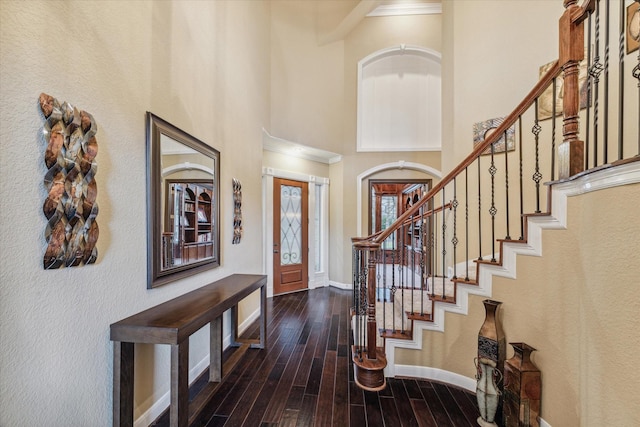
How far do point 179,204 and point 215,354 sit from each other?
1402mm

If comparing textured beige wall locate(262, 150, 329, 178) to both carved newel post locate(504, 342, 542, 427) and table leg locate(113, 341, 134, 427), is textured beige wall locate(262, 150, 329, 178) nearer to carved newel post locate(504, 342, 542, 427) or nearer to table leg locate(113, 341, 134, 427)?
table leg locate(113, 341, 134, 427)

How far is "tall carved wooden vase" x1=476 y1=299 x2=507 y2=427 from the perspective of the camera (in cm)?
185

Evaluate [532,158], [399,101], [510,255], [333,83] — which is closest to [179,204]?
[510,255]

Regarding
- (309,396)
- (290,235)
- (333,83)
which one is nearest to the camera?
(309,396)

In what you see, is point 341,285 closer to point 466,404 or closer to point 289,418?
point 466,404

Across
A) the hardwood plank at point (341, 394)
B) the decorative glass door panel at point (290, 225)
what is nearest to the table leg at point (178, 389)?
the hardwood plank at point (341, 394)

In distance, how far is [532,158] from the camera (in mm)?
2988

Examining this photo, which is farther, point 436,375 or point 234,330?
point 234,330

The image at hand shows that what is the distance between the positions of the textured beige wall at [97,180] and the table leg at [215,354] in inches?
6.1

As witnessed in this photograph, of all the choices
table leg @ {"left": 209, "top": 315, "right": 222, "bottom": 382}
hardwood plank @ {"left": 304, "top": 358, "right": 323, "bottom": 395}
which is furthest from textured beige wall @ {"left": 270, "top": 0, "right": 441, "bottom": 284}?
table leg @ {"left": 209, "top": 315, "right": 222, "bottom": 382}

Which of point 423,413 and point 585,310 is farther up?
point 585,310

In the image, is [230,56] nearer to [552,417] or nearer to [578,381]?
[578,381]

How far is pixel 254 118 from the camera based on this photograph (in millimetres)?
3846

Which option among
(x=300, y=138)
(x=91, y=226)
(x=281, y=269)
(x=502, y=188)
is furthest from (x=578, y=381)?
(x=300, y=138)
